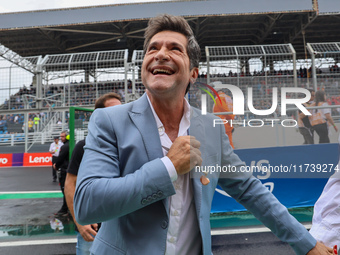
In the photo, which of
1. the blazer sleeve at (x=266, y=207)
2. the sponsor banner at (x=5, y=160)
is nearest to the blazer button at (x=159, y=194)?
the blazer sleeve at (x=266, y=207)

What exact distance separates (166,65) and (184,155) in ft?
1.39

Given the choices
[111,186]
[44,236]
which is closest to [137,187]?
[111,186]

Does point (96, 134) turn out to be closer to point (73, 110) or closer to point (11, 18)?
point (73, 110)

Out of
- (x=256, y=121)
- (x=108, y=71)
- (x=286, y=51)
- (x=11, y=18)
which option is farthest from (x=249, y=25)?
(x=256, y=121)

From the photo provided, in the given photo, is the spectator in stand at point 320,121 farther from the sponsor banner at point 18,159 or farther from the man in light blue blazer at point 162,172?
the sponsor banner at point 18,159

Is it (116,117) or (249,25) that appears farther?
(249,25)

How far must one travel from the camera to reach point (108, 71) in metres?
12.9

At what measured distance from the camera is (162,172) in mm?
1039

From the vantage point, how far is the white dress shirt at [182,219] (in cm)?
119

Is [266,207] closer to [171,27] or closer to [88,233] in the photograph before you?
[171,27]

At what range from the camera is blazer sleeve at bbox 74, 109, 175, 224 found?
100cm

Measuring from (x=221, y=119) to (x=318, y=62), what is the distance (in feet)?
38.2

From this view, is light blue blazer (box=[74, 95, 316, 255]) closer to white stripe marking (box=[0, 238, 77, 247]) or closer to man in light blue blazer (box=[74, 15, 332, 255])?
man in light blue blazer (box=[74, 15, 332, 255])

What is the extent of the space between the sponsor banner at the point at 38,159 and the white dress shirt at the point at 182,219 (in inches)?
636
